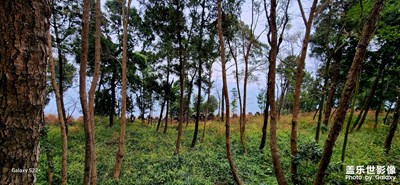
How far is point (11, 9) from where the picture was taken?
1.08 metres

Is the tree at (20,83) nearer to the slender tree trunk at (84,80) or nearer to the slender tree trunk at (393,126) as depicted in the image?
the slender tree trunk at (84,80)

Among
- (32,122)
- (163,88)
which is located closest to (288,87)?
(163,88)

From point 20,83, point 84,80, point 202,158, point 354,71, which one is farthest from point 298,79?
point 202,158

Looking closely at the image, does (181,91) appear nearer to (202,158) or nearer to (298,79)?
(202,158)

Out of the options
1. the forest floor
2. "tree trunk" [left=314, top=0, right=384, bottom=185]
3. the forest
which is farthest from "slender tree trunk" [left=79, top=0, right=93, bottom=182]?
"tree trunk" [left=314, top=0, right=384, bottom=185]

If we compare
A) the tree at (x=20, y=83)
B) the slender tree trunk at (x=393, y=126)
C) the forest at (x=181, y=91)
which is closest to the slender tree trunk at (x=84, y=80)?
the forest at (x=181, y=91)

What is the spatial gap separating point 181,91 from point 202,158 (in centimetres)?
342

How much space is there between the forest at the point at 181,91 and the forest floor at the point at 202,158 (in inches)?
2.0

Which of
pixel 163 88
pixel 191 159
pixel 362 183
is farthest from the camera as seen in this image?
pixel 163 88

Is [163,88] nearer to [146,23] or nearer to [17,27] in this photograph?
[146,23]

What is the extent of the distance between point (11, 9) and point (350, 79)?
3414 mm

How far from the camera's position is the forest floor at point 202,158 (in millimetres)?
5953

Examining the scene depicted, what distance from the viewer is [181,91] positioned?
33.9 ft

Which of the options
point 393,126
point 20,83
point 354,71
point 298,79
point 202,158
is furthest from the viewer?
point 202,158
